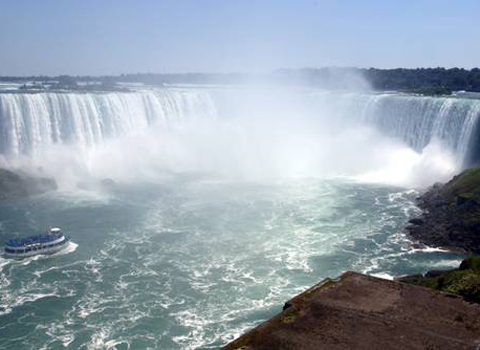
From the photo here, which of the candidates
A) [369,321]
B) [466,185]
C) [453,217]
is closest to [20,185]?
[453,217]

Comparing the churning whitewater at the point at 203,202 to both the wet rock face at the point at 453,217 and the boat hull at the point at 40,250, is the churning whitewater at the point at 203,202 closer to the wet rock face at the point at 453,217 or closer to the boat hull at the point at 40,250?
the boat hull at the point at 40,250

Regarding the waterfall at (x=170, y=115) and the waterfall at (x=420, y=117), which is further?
Result: the waterfall at (x=170, y=115)

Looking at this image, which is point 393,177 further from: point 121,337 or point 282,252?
point 121,337

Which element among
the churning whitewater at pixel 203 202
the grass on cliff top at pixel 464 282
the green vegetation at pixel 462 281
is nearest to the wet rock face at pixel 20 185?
the churning whitewater at pixel 203 202

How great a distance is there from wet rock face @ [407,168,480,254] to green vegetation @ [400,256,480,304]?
4594 mm

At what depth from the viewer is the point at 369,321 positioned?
30.4 ft

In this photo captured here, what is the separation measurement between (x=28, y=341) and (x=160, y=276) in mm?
4823

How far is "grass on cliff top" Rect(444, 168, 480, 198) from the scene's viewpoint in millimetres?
24344

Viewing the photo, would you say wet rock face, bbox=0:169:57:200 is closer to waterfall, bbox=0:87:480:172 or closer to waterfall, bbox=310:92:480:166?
waterfall, bbox=0:87:480:172

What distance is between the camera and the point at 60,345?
1343 centimetres

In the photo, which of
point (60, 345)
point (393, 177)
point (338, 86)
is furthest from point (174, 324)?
point (338, 86)

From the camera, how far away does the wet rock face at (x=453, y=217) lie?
832 inches

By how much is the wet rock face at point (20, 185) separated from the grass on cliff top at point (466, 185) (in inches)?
782

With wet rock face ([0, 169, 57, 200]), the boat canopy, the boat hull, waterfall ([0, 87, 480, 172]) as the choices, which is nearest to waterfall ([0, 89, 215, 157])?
waterfall ([0, 87, 480, 172])
